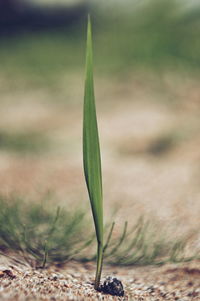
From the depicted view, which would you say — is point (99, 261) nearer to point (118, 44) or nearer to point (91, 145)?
point (91, 145)

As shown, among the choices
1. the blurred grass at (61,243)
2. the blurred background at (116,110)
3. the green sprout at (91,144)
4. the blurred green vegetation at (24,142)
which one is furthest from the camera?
the blurred green vegetation at (24,142)

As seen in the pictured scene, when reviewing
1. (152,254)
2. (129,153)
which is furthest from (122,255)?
(129,153)

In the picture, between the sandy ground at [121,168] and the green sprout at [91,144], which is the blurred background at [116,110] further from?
the green sprout at [91,144]

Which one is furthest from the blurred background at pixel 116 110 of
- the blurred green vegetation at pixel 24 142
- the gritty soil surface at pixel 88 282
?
the gritty soil surface at pixel 88 282

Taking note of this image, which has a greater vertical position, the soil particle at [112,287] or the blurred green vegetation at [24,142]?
the blurred green vegetation at [24,142]

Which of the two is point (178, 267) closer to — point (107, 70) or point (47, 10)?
point (107, 70)

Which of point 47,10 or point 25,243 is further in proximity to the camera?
point 47,10
